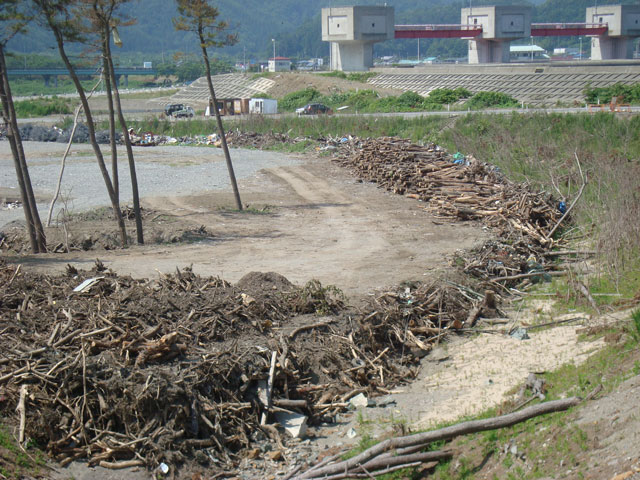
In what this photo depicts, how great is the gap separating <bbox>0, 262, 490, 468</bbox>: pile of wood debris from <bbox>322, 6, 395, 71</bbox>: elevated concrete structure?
69140 mm

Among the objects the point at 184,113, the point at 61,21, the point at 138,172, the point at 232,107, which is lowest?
the point at 138,172

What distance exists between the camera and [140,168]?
103 feet

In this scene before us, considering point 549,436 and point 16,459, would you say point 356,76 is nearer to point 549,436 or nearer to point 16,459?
point 549,436

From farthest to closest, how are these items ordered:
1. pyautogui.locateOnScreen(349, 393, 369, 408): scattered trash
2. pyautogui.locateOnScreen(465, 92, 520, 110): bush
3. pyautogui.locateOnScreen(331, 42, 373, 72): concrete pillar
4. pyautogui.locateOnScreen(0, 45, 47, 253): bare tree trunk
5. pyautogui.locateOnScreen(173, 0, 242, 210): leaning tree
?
pyautogui.locateOnScreen(331, 42, 373, 72): concrete pillar < pyautogui.locateOnScreen(465, 92, 520, 110): bush < pyautogui.locateOnScreen(173, 0, 242, 210): leaning tree < pyautogui.locateOnScreen(0, 45, 47, 253): bare tree trunk < pyautogui.locateOnScreen(349, 393, 369, 408): scattered trash

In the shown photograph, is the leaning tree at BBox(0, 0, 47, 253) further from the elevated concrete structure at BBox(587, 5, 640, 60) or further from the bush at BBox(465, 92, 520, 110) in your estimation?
the elevated concrete structure at BBox(587, 5, 640, 60)

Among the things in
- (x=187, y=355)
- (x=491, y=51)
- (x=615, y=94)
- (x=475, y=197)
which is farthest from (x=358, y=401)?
(x=491, y=51)

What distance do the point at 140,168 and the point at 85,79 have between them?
289 feet

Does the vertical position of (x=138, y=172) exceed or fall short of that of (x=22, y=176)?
it falls short

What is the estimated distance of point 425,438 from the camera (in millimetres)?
7641

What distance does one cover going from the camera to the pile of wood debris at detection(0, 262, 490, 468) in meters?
8.26

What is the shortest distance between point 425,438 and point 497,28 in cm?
8219

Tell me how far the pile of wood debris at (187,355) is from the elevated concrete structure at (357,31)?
6914cm

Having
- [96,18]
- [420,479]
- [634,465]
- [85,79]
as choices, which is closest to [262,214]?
[96,18]

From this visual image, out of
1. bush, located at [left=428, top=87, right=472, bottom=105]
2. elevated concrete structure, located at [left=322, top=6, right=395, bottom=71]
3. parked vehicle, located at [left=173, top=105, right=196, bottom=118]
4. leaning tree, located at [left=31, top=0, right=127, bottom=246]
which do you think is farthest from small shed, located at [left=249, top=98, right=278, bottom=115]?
leaning tree, located at [left=31, top=0, right=127, bottom=246]
